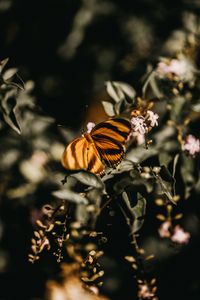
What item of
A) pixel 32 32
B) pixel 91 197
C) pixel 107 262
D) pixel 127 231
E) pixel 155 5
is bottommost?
pixel 107 262

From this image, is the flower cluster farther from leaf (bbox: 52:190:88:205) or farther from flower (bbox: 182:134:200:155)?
leaf (bbox: 52:190:88:205)

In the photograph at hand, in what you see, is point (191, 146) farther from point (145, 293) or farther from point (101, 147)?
point (145, 293)

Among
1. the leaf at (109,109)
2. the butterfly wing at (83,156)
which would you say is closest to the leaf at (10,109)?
the butterfly wing at (83,156)

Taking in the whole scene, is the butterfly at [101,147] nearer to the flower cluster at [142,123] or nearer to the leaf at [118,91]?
the flower cluster at [142,123]

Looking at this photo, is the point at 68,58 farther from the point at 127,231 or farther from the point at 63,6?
the point at 127,231

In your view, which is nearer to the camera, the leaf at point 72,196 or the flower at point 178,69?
the leaf at point 72,196

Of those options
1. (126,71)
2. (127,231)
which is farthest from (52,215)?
(126,71)

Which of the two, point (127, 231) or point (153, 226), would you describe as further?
point (153, 226)
